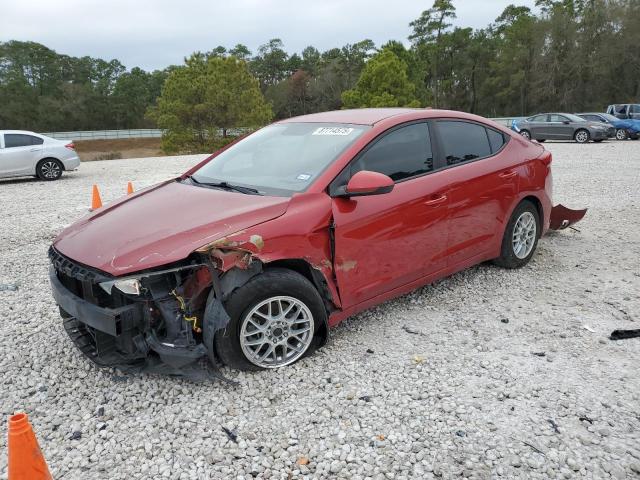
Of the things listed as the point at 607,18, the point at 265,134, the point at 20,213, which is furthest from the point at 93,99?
the point at 265,134

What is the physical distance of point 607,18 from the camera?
4631 cm

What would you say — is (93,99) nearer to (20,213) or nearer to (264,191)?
(20,213)

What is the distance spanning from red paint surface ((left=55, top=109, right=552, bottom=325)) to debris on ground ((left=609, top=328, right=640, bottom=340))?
51.1 inches

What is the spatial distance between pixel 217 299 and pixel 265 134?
6.68 ft

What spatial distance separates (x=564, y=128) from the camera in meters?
23.7

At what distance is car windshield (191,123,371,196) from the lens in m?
3.76

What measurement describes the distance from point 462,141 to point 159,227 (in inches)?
111

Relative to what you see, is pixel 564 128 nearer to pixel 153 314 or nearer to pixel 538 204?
pixel 538 204

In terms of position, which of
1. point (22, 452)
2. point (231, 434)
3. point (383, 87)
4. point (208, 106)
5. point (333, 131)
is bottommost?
point (231, 434)

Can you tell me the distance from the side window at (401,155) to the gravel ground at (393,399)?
1.21 metres

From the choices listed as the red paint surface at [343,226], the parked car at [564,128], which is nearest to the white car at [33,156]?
the red paint surface at [343,226]

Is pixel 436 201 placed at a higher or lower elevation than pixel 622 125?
lower

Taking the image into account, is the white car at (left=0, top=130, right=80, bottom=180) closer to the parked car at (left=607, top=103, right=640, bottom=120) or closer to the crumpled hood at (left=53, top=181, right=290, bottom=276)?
the crumpled hood at (left=53, top=181, right=290, bottom=276)

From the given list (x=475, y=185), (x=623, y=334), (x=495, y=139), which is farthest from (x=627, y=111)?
(x=623, y=334)
